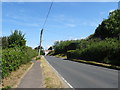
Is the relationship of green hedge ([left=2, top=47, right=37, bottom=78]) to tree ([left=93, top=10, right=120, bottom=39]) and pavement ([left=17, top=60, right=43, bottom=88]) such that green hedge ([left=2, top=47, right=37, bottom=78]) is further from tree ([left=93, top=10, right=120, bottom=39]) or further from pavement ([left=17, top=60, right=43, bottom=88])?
tree ([left=93, top=10, right=120, bottom=39])

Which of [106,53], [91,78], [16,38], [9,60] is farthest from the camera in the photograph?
[16,38]

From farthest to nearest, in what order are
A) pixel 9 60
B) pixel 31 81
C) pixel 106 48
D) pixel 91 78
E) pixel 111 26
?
pixel 111 26
pixel 106 48
pixel 9 60
pixel 91 78
pixel 31 81

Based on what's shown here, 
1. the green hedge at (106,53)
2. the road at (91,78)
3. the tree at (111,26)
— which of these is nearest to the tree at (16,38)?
the green hedge at (106,53)

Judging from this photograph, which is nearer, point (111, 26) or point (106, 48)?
point (106, 48)

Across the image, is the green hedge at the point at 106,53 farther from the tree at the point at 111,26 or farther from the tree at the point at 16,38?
the tree at the point at 111,26

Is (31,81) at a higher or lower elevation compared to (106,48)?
lower

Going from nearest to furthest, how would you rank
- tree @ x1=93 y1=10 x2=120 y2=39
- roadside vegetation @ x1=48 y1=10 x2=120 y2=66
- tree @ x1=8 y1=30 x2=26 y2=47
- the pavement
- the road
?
the pavement < the road < roadside vegetation @ x1=48 y1=10 x2=120 y2=66 < tree @ x1=8 y1=30 x2=26 y2=47 < tree @ x1=93 y1=10 x2=120 y2=39

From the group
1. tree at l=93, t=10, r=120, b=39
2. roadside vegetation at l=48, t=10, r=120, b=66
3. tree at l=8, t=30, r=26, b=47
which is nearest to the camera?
roadside vegetation at l=48, t=10, r=120, b=66

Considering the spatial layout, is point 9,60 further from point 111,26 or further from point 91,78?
point 111,26

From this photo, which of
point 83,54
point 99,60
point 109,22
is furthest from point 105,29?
point 99,60

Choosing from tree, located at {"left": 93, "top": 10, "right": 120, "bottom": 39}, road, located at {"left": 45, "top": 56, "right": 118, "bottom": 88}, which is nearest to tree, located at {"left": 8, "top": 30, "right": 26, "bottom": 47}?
road, located at {"left": 45, "top": 56, "right": 118, "bottom": 88}

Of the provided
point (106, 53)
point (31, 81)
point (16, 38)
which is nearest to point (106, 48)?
point (106, 53)

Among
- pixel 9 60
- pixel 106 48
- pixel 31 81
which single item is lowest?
pixel 31 81

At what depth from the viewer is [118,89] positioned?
1066 centimetres
